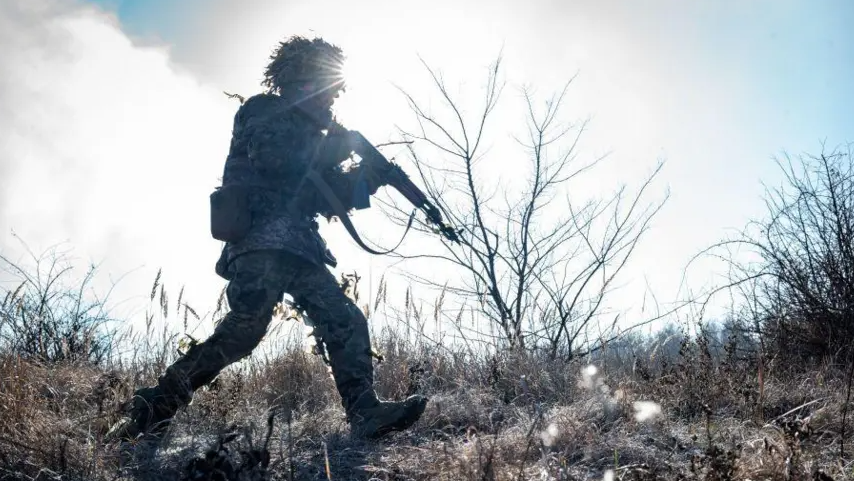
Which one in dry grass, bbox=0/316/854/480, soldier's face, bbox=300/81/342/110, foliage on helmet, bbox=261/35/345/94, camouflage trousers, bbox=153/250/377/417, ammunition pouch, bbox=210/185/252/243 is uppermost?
foliage on helmet, bbox=261/35/345/94

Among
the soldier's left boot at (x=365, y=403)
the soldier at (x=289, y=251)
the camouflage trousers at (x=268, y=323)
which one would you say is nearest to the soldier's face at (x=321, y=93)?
the soldier at (x=289, y=251)

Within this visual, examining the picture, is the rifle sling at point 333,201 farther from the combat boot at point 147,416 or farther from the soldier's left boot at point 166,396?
the combat boot at point 147,416

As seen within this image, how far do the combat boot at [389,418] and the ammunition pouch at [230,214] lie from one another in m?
1.13

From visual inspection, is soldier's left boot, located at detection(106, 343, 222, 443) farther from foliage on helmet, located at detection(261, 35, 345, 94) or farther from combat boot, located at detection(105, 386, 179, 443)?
foliage on helmet, located at detection(261, 35, 345, 94)

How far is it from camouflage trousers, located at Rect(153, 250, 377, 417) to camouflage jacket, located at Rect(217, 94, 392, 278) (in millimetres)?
87

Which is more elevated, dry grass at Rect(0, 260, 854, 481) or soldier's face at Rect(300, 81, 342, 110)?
soldier's face at Rect(300, 81, 342, 110)

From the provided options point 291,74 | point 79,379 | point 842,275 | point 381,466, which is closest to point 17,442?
point 381,466

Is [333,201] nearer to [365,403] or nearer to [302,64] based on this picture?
[302,64]

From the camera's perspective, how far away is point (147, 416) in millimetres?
2979

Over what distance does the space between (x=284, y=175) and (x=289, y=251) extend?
46 centimetres

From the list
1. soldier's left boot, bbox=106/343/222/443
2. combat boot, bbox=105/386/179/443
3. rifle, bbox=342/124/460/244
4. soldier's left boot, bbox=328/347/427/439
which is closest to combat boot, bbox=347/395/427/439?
soldier's left boot, bbox=328/347/427/439

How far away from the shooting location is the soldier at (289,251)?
10.1 feet

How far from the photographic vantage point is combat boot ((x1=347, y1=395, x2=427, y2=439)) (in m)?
3.01

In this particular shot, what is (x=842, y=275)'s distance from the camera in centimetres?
516
